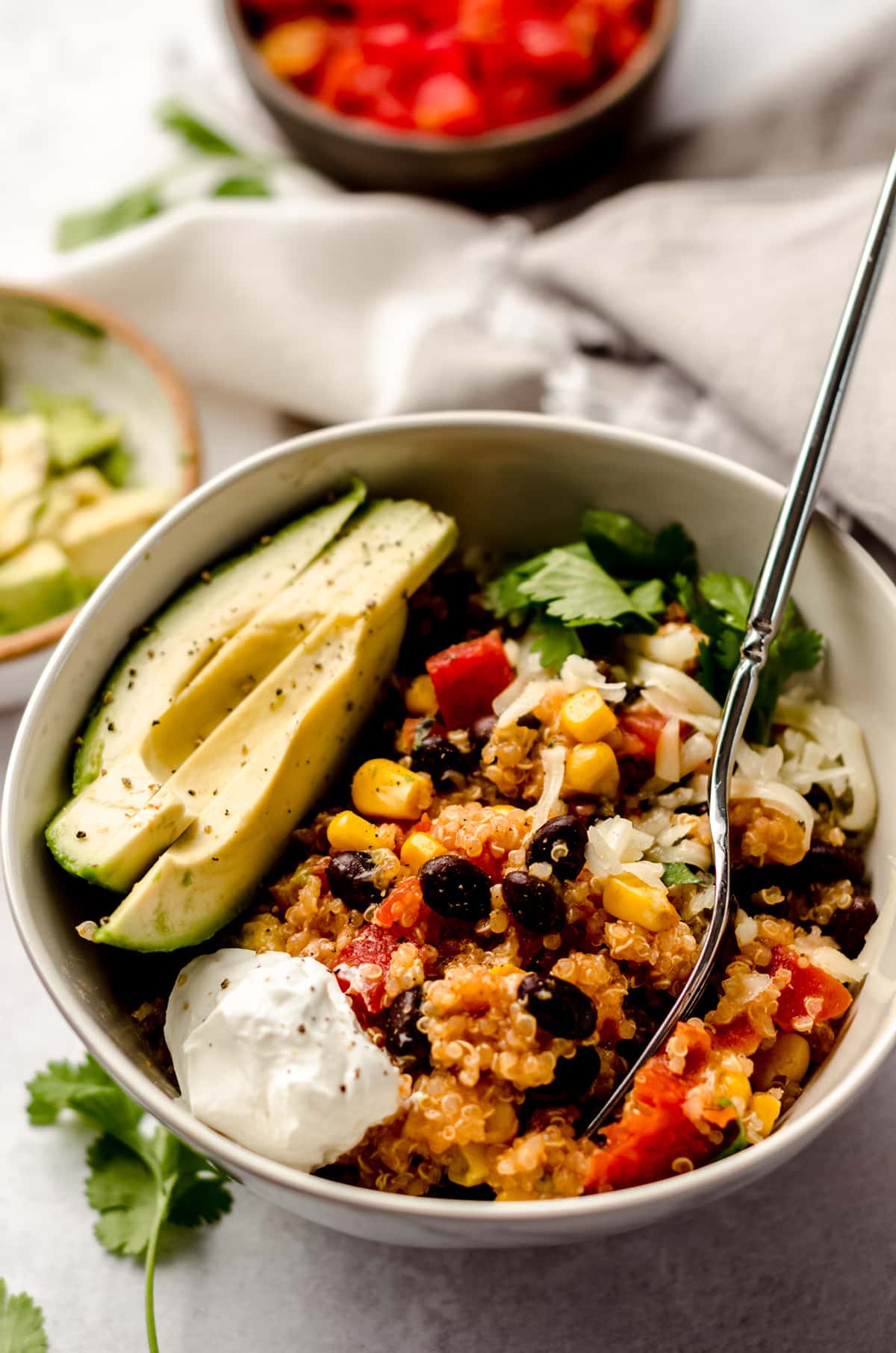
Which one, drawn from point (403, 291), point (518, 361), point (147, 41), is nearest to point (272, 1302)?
point (518, 361)

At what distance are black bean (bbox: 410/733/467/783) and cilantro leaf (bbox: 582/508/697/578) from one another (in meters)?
0.57

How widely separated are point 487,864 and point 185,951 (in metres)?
0.55

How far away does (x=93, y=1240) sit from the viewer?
2381 millimetres

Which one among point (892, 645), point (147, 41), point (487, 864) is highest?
point (147, 41)

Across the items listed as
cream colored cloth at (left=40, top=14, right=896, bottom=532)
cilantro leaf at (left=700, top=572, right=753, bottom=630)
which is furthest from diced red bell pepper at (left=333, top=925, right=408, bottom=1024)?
cream colored cloth at (left=40, top=14, right=896, bottom=532)

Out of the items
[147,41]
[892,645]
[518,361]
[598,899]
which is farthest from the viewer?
[147,41]

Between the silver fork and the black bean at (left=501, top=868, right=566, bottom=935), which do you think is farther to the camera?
the silver fork

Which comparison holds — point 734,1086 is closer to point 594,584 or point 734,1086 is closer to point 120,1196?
point 594,584

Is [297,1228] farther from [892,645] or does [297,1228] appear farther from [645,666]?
[892,645]

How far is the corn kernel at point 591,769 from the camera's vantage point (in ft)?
6.93

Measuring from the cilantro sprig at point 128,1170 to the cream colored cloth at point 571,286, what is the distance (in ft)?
5.70

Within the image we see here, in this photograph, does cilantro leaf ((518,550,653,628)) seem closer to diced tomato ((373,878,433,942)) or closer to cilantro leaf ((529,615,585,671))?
cilantro leaf ((529,615,585,671))

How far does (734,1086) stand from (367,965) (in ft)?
1.90

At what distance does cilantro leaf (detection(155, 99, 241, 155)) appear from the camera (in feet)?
12.2
